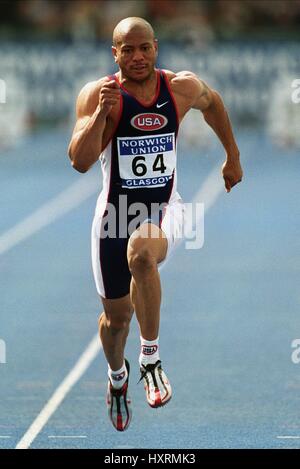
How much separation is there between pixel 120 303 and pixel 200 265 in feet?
23.9

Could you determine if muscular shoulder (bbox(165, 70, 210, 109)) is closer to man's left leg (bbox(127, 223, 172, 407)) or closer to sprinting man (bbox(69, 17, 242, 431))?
sprinting man (bbox(69, 17, 242, 431))

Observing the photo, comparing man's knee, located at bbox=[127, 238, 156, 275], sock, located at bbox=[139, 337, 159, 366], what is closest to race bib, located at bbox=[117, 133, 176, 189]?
man's knee, located at bbox=[127, 238, 156, 275]

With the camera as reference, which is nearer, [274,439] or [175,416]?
[274,439]

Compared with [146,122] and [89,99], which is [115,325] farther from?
[89,99]

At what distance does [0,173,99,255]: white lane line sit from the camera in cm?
1662

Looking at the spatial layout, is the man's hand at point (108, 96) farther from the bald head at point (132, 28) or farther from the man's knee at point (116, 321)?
the man's knee at point (116, 321)

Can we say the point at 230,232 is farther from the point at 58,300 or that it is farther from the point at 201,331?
the point at 201,331

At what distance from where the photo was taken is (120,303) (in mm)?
7480

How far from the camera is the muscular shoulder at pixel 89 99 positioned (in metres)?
6.86

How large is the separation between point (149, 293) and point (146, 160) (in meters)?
0.76
